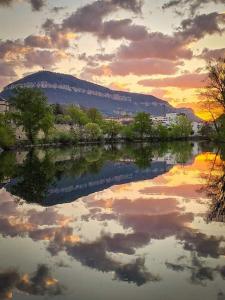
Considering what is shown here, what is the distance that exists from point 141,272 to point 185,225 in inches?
187

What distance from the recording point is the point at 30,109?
81.5 m

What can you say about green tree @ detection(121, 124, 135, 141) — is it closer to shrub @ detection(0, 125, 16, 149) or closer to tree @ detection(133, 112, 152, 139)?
tree @ detection(133, 112, 152, 139)

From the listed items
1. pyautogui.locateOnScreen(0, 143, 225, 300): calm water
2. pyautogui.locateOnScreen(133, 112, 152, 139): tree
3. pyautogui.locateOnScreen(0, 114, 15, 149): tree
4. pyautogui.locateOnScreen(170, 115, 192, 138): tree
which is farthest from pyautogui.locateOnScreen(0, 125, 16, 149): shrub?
pyautogui.locateOnScreen(170, 115, 192, 138): tree

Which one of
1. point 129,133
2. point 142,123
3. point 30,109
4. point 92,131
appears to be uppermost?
point 30,109

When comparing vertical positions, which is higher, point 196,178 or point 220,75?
point 220,75

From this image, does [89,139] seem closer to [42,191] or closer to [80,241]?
[42,191]

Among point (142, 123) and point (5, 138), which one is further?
point (142, 123)

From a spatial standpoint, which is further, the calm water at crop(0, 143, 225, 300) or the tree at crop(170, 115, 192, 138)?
the tree at crop(170, 115, 192, 138)

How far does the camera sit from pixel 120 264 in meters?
9.01

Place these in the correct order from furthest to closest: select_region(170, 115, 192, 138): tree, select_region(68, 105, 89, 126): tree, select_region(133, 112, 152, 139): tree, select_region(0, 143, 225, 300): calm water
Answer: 1. select_region(170, 115, 192, 138): tree
2. select_region(68, 105, 89, 126): tree
3. select_region(133, 112, 152, 139): tree
4. select_region(0, 143, 225, 300): calm water

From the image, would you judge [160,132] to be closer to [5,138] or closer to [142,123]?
[142,123]

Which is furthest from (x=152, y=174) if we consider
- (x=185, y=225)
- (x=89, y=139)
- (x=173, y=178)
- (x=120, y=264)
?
(x=89, y=139)

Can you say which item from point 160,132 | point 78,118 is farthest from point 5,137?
point 160,132

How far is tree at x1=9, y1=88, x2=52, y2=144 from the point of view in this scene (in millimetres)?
81250
